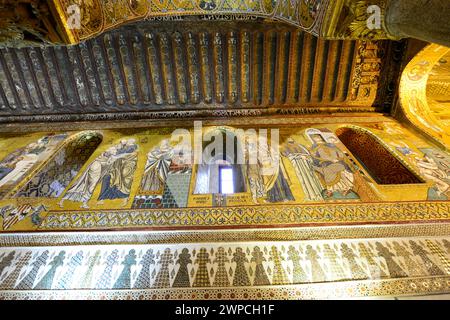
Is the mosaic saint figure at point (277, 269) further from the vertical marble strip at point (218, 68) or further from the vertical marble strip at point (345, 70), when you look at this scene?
the vertical marble strip at point (345, 70)

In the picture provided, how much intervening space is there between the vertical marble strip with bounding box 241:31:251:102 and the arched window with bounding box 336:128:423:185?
238 cm

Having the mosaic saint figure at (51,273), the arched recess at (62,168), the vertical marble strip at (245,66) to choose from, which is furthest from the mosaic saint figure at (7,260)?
the vertical marble strip at (245,66)

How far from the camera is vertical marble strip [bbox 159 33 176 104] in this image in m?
5.32

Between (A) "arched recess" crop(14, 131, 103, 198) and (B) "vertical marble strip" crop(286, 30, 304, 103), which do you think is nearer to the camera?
(A) "arched recess" crop(14, 131, 103, 198)

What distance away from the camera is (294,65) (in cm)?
564

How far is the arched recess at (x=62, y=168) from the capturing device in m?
4.29

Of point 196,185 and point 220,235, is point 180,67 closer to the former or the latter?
point 196,185

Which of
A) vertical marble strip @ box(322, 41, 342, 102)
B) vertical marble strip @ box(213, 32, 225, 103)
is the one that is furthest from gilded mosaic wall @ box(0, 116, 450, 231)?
vertical marble strip @ box(213, 32, 225, 103)

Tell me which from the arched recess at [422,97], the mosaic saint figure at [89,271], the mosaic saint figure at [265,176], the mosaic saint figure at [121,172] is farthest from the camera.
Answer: the arched recess at [422,97]

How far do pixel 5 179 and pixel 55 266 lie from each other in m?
2.42

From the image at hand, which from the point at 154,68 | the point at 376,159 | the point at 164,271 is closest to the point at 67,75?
the point at 154,68

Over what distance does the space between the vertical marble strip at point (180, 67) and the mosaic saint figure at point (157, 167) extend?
1.24 m

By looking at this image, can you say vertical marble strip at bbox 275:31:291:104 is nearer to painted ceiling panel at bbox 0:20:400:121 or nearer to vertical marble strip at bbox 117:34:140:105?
painted ceiling panel at bbox 0:20:400:121
